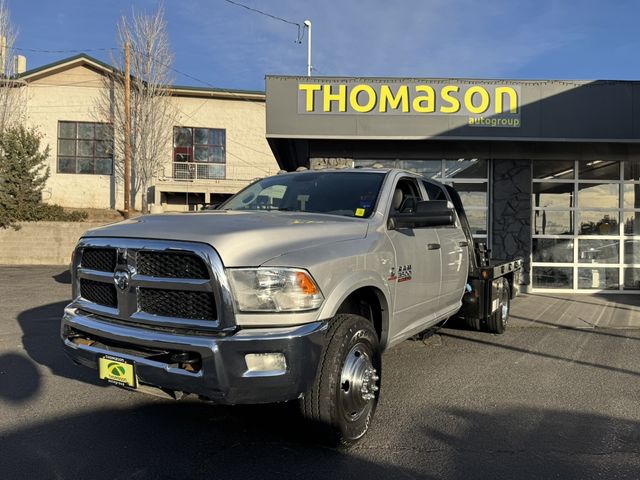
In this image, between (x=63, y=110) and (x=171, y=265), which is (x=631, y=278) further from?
(x=63, y=110)

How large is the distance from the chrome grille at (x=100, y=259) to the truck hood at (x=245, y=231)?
11 cm

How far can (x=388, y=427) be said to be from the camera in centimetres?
381

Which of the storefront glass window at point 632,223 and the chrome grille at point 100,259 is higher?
the storefront glass window at point 632,223

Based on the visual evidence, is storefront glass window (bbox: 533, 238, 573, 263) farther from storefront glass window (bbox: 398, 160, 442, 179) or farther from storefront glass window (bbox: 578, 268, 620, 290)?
storefront glass window (bbox: 398, 160, 442, 179)

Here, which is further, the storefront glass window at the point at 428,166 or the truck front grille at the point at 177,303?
the storefront glass window at the point at 428,166

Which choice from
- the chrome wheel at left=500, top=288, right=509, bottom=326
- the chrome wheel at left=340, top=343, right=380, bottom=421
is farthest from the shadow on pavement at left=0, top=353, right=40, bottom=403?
the chrome wheel at left=500, top=288, right=509, bottom=326

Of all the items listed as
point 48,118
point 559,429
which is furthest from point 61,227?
point 559,429

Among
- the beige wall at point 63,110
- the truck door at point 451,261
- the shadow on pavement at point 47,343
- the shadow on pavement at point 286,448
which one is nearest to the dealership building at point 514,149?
the truck door at point 451,261

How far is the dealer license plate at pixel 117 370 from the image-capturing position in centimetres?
302

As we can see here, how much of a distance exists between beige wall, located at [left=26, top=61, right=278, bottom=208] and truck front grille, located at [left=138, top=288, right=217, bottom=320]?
2432 centimetres

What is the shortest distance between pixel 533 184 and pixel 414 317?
8517mm

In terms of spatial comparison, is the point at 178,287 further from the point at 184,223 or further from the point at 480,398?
the point at 480,398

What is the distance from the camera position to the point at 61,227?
756 inches

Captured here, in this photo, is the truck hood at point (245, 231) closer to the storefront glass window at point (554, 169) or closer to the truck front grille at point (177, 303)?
the truck front grille at point (177, 303)
